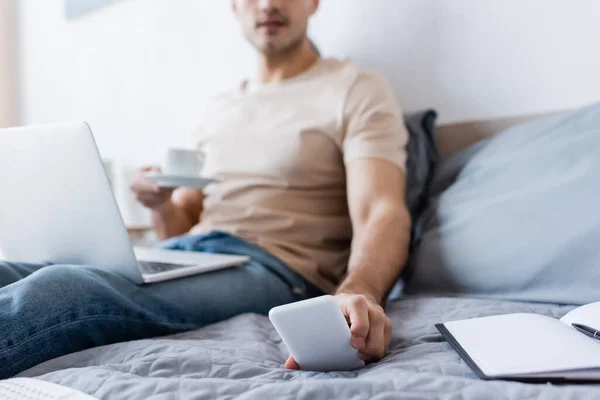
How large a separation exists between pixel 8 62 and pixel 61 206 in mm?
2025

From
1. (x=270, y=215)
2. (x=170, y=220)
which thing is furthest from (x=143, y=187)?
(x=270, y=215)

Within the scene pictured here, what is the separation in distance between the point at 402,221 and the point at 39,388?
2.17 ft

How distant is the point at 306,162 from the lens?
47.4 inches

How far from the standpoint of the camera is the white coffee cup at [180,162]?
3.55ft

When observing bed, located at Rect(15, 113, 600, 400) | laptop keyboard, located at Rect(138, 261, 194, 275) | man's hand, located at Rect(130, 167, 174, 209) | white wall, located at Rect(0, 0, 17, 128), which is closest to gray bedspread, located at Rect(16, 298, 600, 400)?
bed, located at Rect(15, 113, 600, 400)

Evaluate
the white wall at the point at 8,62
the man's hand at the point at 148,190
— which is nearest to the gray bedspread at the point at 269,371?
the man's hand at the point at 148,190

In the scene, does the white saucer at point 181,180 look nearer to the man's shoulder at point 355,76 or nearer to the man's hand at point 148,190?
the man's hand at point 148,190

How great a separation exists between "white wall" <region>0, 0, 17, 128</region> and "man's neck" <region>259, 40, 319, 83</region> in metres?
1.58

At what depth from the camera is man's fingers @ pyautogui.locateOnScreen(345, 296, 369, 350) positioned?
24.0 inches

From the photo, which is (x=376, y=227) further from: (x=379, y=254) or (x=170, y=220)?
(x=170, y=220)

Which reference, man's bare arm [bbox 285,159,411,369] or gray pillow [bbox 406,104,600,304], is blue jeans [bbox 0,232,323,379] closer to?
man's bare arm [bbox 285,159,411,369]

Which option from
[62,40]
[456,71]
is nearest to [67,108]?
[62,40]

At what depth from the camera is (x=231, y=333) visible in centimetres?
85

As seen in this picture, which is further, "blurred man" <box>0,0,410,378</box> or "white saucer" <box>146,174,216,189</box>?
"white saucer" <box>146,174,216,189</box>
